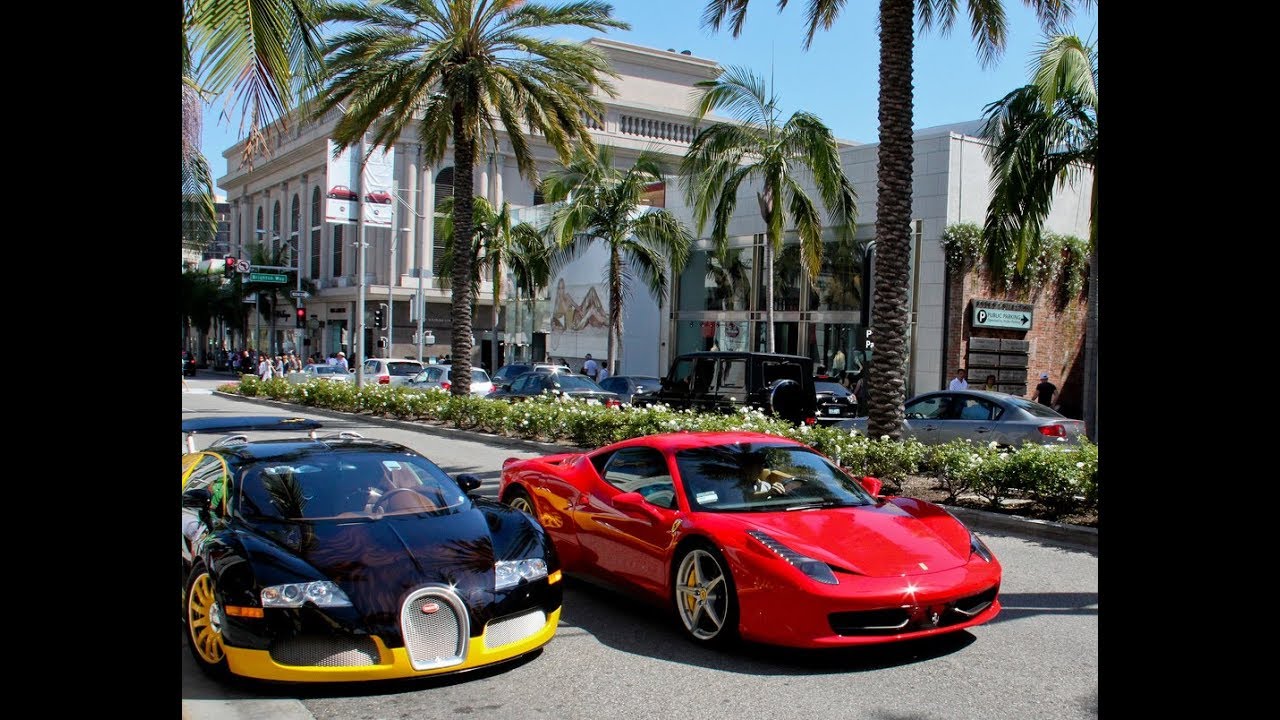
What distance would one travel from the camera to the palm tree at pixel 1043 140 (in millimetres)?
15867

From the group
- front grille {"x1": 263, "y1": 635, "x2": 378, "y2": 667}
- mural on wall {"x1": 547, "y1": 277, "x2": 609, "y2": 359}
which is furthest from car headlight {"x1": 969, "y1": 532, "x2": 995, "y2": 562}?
mural on wall {"x1": 547, "y1": 277, "x2": 609, "y2": 359}

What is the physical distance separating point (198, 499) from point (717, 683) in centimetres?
331

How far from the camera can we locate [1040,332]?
2895 cm

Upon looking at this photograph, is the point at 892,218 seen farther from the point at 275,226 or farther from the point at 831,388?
the point at 275,226

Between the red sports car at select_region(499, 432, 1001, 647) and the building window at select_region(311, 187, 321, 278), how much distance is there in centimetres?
6520

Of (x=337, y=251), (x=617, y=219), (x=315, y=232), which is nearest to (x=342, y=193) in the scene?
(x=617, y=219)

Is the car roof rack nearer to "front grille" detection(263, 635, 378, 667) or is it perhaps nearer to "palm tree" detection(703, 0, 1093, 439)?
"front grille" detection(263, 635, 378, 667)
